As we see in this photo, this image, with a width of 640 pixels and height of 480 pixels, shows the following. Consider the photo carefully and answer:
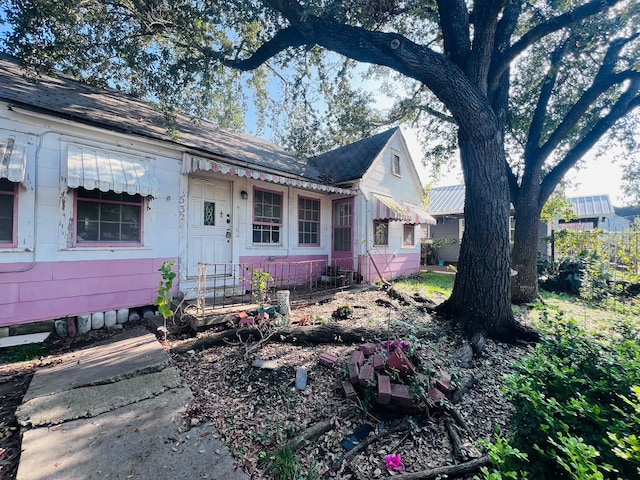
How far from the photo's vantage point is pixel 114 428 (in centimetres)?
271

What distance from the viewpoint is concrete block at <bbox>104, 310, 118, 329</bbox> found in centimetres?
566

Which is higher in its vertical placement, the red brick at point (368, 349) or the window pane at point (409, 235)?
the window pane at point (409, 235)

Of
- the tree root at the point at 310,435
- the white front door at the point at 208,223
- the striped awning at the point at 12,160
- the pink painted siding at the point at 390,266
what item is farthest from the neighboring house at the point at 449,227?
the striped awning at the point at 12,160

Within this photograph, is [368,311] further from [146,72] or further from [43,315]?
[146,72]

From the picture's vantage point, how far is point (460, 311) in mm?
5434

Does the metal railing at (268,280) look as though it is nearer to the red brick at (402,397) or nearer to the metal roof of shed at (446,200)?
the red brick at (402,397)

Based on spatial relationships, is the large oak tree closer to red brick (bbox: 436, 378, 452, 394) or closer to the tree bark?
the tree bark

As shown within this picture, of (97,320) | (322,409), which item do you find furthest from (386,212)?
(97,320)

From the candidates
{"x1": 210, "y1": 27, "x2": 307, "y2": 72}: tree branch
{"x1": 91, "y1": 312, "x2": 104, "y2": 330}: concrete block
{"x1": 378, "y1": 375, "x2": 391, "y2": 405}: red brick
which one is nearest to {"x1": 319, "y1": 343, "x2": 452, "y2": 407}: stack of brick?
{"x1": 378, "y1": 375, "x2": 391, "y2": 405}: red brick

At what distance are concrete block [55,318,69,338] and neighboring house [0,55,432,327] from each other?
154mm

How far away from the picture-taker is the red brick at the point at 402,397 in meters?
2.84

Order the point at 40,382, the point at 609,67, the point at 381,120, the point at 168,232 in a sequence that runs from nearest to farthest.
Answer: the point at 40,382 → the point at 168,232 → the point at 609,67 → the point at 381,120

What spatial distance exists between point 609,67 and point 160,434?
39.0 feet

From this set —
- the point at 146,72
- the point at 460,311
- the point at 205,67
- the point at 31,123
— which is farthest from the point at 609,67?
the point at 31,123
